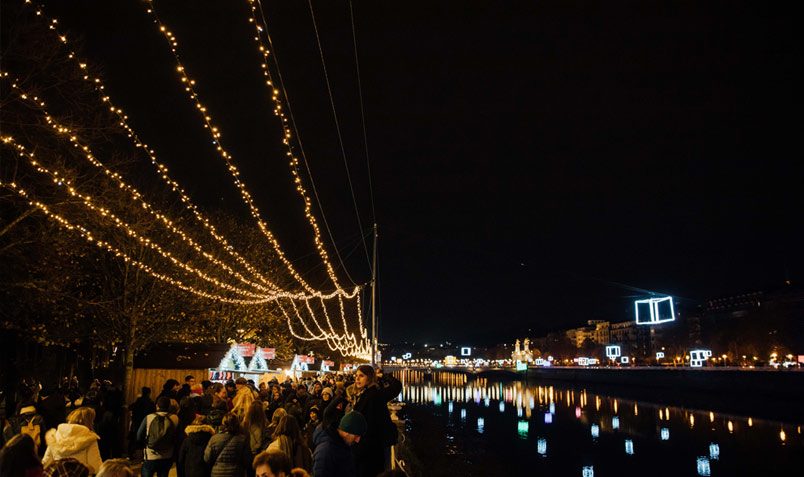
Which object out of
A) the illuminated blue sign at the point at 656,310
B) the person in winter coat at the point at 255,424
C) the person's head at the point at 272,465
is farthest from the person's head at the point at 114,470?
the illuminated blue sign at the point at 656,310

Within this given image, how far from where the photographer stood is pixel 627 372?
71.4 metres

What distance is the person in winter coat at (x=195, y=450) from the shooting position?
263 inches

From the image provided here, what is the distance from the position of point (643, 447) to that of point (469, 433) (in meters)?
9.26

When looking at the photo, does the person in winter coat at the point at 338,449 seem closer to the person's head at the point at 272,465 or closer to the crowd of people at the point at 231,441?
the crowd of people at the point at 231,441

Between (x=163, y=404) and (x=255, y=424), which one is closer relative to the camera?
(x=255, y=424)

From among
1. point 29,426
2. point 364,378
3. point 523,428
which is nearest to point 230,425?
point 364,378

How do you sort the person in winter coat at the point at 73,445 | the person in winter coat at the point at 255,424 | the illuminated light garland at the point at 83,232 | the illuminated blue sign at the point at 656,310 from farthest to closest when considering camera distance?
the illuminated blue sign at the point at 656,310 < the illuminated light garland at the point at 83,232 < the person in winter coat at the point at 255,424 < the person in winter coat at the point at 73,445

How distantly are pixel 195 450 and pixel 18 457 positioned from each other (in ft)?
8.68

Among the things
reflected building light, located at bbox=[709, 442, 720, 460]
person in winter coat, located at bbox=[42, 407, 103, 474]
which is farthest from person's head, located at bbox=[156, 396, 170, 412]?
reflected building light, located at bbox=[709, 442, 720, 460]

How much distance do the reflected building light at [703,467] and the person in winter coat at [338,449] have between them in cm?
2065

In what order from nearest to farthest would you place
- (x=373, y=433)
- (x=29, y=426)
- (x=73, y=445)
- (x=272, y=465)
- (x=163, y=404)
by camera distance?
(x=272, y=465)
(x=73, y=445)
(x=373, y=433)
(x=163, y=404)
(x=29, y=426)

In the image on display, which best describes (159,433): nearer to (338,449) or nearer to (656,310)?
(338,449)

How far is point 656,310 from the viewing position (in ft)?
145

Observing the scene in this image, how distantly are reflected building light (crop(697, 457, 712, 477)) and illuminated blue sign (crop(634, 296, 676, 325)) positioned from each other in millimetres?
20235
